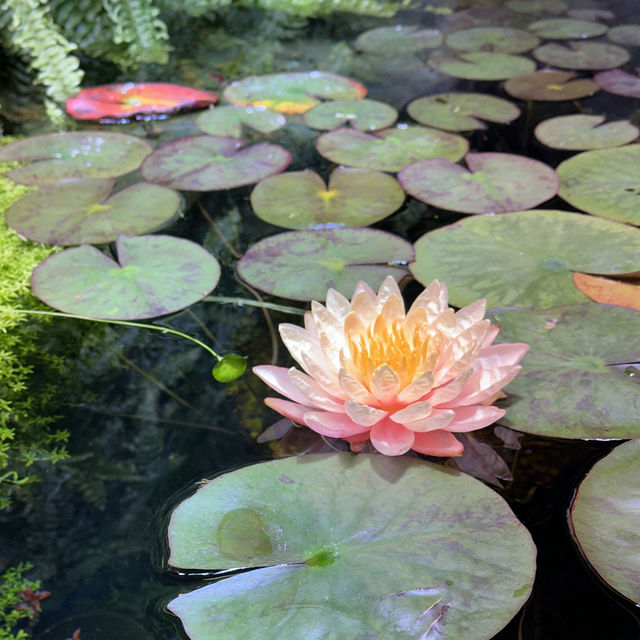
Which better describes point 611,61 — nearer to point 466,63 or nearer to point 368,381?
point 466,63

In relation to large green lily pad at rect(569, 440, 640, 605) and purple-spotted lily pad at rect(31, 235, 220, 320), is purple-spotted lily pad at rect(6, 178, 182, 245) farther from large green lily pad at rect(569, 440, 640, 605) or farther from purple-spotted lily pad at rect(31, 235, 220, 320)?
large green lily pad at rect(569, 440, 640, 605)

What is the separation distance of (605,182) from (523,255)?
0.56 metres

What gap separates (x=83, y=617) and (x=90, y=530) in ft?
0.52

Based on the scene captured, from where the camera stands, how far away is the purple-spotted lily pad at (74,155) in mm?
2168

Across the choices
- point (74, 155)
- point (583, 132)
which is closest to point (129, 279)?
point (74, 155)

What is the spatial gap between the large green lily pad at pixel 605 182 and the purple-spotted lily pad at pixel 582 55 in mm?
1205

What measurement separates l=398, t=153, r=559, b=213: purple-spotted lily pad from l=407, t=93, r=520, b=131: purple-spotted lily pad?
39 cm

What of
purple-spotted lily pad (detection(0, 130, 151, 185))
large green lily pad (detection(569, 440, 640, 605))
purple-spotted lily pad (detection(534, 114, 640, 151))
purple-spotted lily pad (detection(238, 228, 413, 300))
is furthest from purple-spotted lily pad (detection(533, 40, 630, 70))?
large green lily pad (detection(569, 440, 640, 605))

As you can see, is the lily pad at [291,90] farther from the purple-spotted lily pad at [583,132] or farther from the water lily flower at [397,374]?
the water lily flower at [397,374]

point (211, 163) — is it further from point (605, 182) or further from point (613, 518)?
point (613, 518)

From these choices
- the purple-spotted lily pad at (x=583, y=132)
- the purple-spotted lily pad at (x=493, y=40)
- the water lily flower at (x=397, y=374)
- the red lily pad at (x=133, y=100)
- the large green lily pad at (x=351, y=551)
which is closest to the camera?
the large green lily pad at (x=351, y=551)

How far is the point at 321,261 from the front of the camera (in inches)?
64.2

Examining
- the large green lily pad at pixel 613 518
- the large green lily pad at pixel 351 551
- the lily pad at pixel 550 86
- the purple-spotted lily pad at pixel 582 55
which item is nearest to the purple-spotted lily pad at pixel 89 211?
the large green lily pad at pixel 351 551

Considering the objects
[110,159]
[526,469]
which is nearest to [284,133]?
[110,159]
